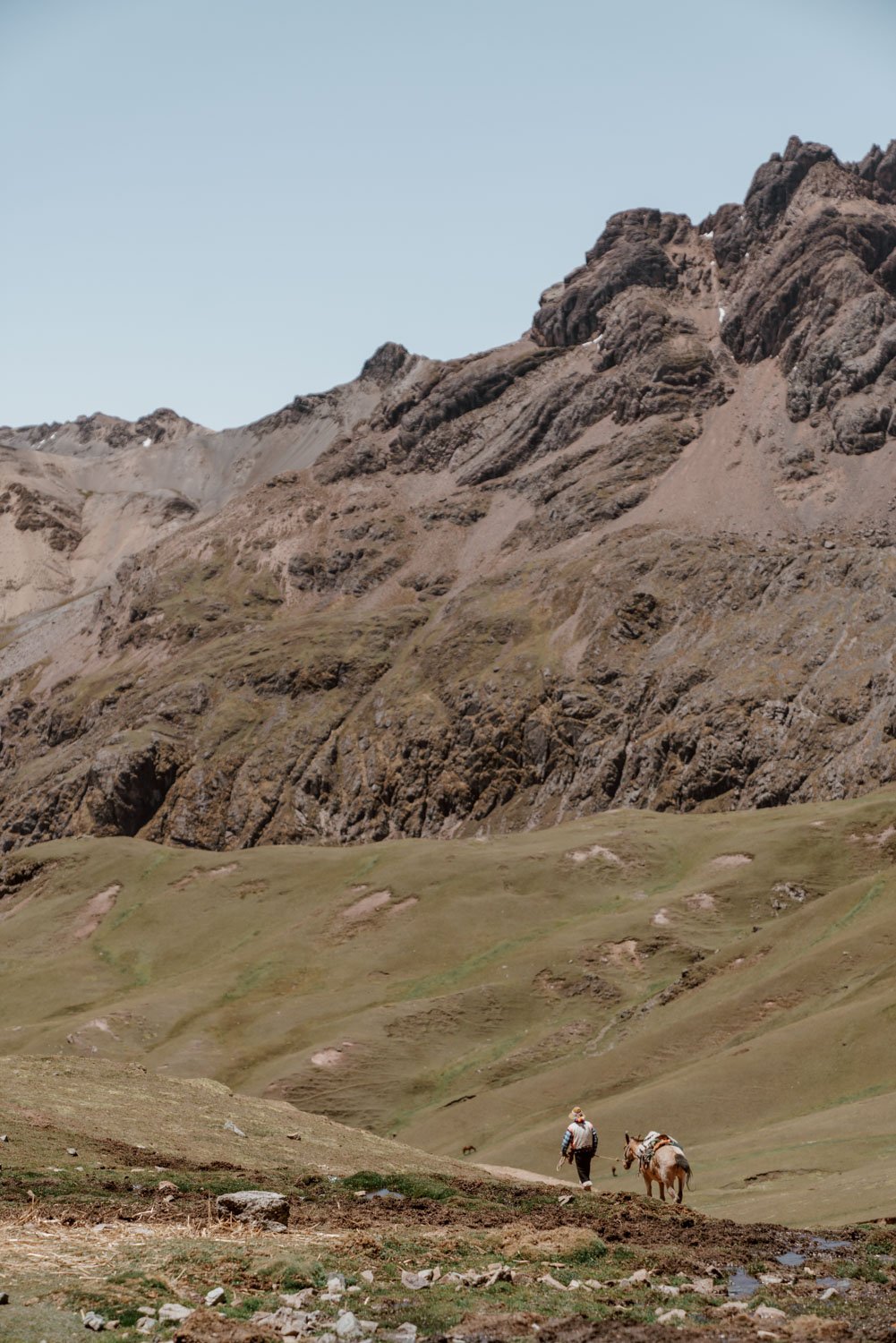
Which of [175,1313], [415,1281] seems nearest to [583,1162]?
[415,1281]

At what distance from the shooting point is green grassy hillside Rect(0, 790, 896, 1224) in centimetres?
5438

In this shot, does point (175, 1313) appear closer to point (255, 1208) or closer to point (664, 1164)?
point (255, 1208)

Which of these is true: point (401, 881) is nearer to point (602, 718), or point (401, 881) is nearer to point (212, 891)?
point (212, 891)

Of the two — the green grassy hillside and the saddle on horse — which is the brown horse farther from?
the green grassy hillside

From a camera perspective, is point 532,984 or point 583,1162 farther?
point 532,984

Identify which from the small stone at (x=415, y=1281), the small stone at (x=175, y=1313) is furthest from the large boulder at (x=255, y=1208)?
the small stone at (x=175, y=1313)

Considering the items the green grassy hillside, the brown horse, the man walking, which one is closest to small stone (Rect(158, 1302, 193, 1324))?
the green grassy hillside

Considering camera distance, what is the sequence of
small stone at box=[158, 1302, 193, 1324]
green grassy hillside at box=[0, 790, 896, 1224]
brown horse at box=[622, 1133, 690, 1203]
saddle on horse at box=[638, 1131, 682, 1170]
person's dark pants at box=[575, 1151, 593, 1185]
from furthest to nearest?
green grassy hillside at box=[0, 790, 896, 1224]
person's dark pants at box=[575, 1151, 593, 1185]
saddle on horse at box=[638, 1131, 682, 1170]
brown horse at box=[622, 1133, 690, 1203]
small stone at box=[158, 1302, 193, 1324]

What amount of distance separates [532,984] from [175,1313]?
6995 centimetres

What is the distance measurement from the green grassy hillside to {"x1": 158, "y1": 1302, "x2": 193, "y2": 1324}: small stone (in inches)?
688

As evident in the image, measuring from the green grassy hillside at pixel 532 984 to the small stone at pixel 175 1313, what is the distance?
17.5m

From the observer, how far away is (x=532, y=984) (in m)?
86.7

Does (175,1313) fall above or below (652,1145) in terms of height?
above

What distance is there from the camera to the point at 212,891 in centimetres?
12606
